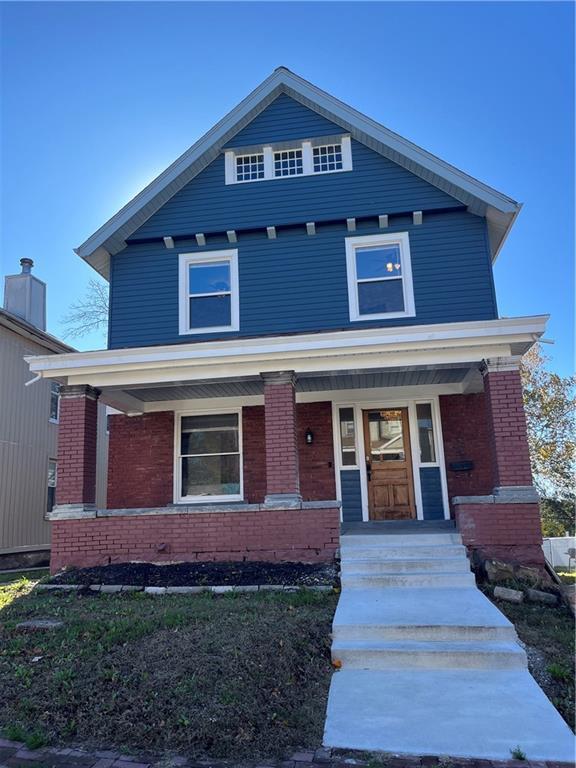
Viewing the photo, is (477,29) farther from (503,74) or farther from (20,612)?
(20,612)

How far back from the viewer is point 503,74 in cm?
991

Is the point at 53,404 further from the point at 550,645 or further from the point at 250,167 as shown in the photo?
the point at 550,645

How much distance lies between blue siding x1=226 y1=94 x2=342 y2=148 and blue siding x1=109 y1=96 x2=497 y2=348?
0.7 inches

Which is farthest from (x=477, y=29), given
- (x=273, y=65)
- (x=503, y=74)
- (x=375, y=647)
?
(x=375, y=647)

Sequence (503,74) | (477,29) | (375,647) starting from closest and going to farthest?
(375,647) → (477,29) → (503,74)

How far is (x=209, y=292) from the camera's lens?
1045 centimetres

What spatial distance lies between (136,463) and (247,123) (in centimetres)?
672

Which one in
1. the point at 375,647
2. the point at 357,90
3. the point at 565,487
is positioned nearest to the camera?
the point at 375,647

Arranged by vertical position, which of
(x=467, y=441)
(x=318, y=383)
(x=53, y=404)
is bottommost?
(x=467, y=441)

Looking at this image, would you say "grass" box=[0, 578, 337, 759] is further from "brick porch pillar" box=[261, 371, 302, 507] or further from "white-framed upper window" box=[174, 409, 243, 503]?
"white-framed upper window" box=[174, 409, 243, 503]

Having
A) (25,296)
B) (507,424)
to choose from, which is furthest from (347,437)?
(25,296)

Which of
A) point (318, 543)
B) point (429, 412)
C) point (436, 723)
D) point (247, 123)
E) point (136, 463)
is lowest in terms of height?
point (436, 723)

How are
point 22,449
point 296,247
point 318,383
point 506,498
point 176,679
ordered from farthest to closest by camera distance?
1. point 22,449
2. point 296,247
3. point 318,383
4. point 506,498
5. point 176,679

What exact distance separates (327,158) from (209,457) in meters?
6.00
